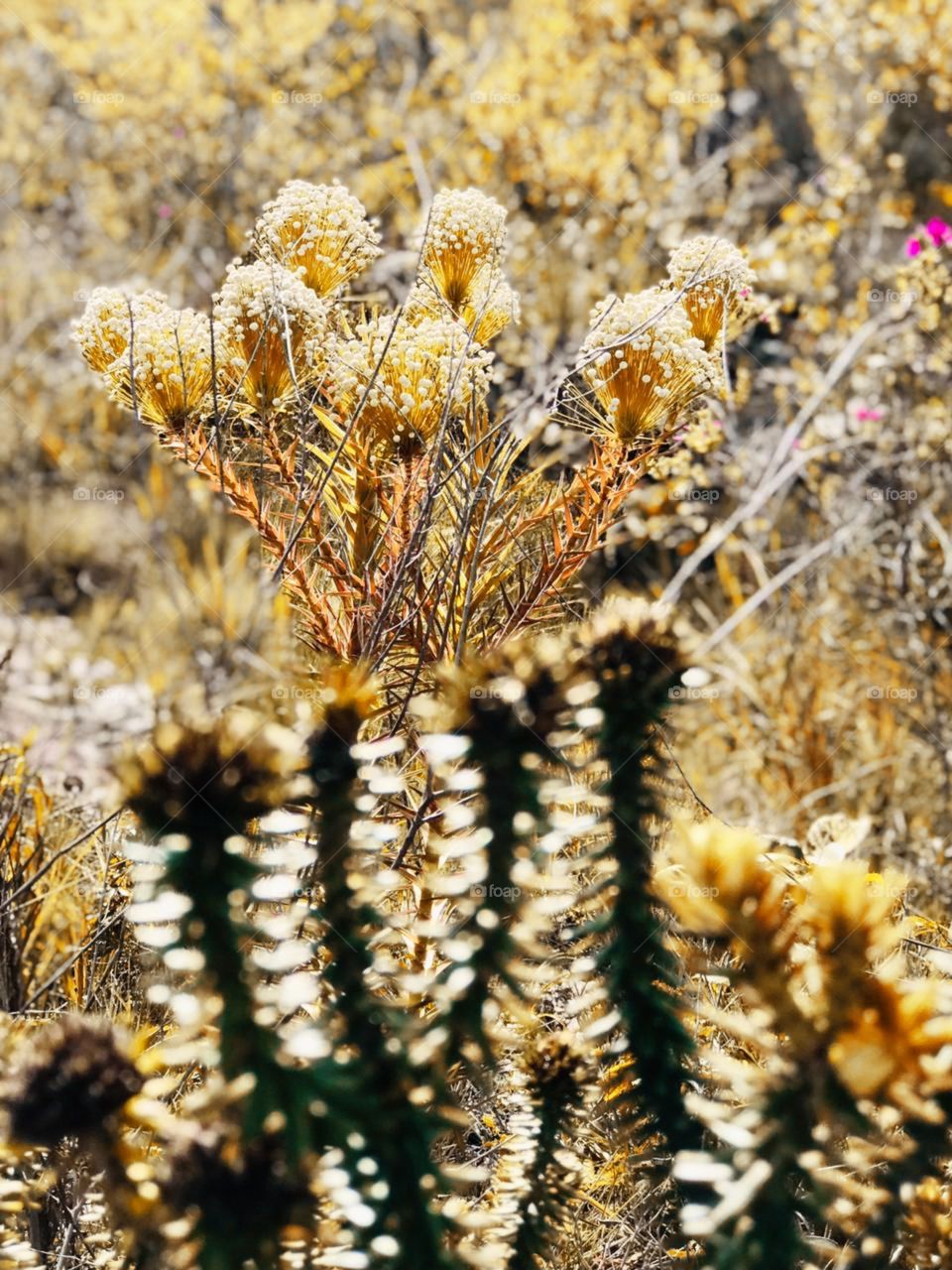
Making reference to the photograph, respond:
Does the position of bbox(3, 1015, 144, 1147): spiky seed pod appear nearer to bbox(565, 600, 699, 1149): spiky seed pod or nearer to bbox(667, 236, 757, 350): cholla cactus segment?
bbox(565, 600, 699, 1149): spiky seed pod

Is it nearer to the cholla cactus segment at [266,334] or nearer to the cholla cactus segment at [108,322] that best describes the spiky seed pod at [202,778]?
the cholla cactus segment at [266,334]

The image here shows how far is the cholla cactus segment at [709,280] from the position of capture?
152 centimetres

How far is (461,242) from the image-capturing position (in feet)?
4.90

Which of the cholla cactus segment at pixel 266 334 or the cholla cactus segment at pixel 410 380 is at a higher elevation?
the cholla cactus segment at pixel 266 334

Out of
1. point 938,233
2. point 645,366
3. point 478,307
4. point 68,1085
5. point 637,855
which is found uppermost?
point 938,233

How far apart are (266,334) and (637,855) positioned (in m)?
0.82

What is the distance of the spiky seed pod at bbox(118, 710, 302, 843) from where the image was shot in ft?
2.33

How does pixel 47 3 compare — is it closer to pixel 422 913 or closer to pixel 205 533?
pixel 205 533

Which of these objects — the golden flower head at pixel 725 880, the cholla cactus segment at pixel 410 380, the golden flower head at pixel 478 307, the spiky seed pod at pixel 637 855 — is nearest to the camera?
the golden flower head at pixel 725 880

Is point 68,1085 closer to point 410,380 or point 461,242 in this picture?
point 410,380

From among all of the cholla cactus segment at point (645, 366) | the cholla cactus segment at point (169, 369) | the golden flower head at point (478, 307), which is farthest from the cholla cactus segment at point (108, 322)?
the cholla cactus segment at point (645, 366)

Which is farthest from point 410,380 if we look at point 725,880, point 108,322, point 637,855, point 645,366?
point 725,880

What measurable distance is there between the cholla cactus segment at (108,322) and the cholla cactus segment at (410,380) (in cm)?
28

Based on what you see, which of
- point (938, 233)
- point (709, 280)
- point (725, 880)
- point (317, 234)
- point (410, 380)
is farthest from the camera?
point (938, 233)
